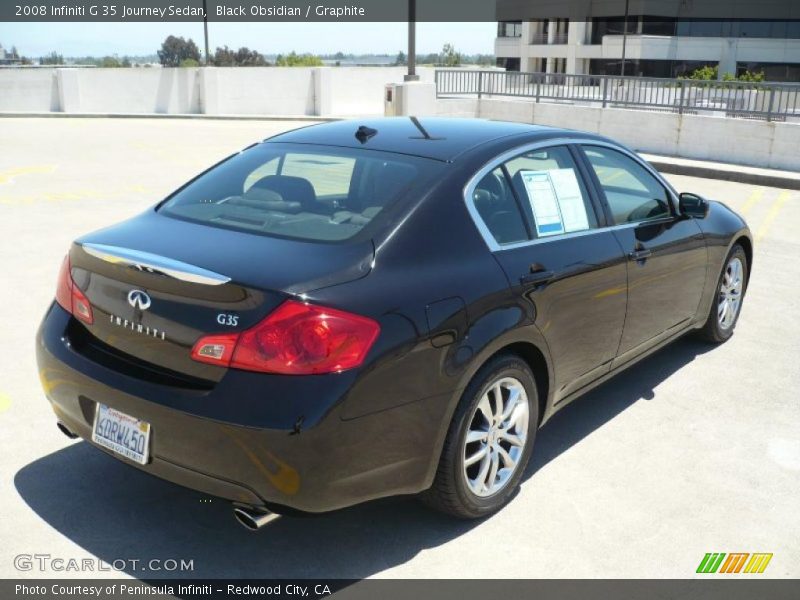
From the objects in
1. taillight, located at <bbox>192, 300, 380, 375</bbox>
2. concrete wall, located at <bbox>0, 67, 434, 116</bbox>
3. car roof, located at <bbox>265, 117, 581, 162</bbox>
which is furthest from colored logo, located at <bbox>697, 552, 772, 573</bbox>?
concrete wall, located at <bbox>0, 67, 434, 116</bbox>

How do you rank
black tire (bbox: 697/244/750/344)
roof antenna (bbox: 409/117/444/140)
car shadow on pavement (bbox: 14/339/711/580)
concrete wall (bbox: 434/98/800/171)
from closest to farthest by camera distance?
car shadow on pavement (bbox: 14/339/711/580), roof antenna (bbox: 409/117/444/140), black tire (bbox: 697/244/750/344), concrete wall (bbox: 434/98/800/171)

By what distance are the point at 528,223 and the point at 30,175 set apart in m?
12.3

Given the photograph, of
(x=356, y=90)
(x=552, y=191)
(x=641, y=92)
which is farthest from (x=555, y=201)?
(x=356, y=90)

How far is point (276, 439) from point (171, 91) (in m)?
27.8

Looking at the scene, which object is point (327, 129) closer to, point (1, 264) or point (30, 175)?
point (1, 264)

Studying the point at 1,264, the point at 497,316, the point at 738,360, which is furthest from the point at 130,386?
the point at 1,264

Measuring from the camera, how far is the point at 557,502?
3.96 meters

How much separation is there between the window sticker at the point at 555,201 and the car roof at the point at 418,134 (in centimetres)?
21

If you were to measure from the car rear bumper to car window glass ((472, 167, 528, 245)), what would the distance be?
35.6 inches

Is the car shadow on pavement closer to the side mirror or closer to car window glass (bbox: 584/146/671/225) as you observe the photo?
car window glass (bbox: 584/146/671/225)

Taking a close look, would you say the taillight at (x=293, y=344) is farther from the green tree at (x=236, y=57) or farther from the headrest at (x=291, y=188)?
the green tree at (x=236, y=57)

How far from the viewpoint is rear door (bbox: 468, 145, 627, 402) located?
12.6ft

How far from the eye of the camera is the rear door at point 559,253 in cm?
384

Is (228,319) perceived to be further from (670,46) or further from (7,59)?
(7,59)
